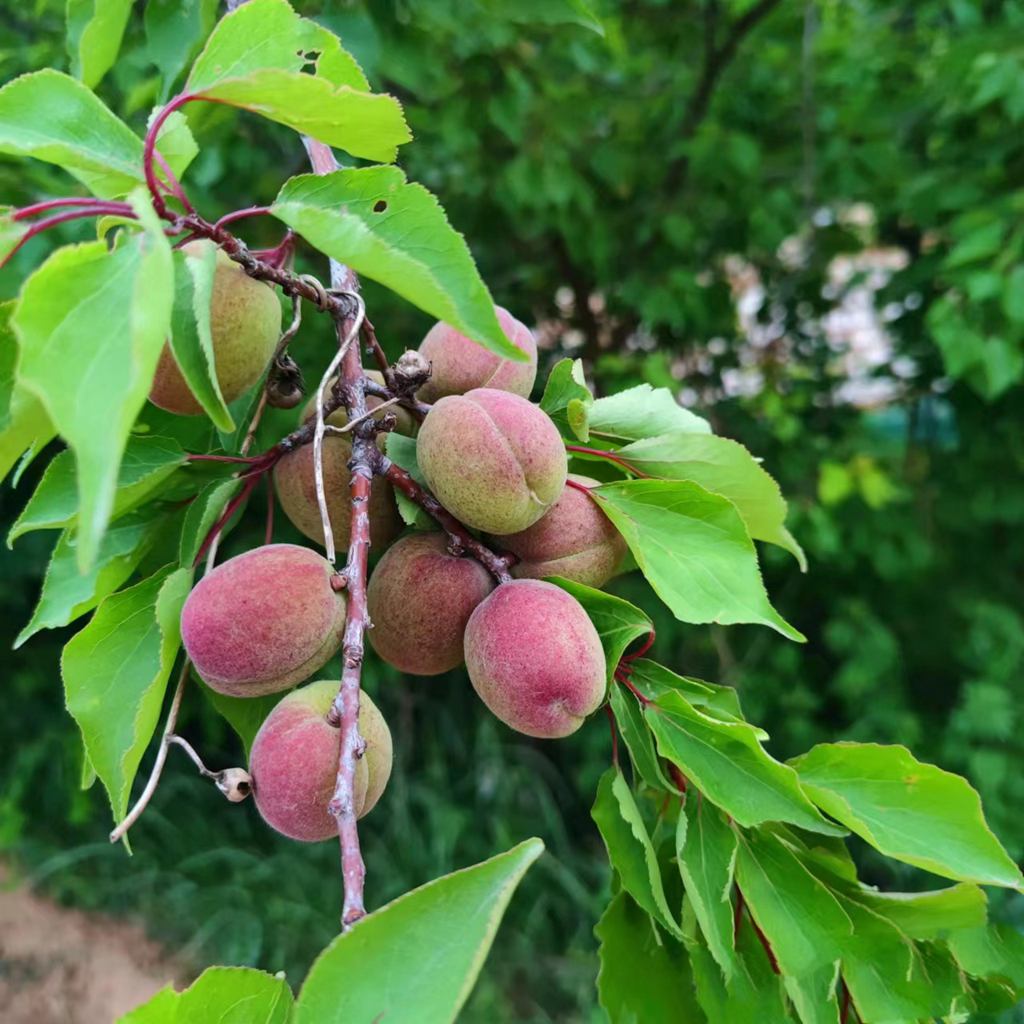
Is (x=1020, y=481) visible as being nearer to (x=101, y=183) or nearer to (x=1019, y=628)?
(x=1019, y=628)

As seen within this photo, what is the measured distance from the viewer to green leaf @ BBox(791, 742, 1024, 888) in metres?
0.75

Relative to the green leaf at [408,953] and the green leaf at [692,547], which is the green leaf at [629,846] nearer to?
the green leaf at [692,547]

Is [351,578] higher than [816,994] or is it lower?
higher


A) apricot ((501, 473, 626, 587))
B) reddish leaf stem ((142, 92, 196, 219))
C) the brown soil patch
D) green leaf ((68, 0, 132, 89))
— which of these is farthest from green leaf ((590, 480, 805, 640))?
the brown soil patch

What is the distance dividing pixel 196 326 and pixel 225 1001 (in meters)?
0.44

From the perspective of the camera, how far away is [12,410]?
64 centimetres

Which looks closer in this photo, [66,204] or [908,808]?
[66,204]

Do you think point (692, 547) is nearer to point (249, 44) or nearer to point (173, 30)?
point (249, 44)

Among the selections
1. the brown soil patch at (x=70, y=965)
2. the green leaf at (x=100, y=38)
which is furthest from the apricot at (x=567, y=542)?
the brown soil patch at (x=70, y=965)

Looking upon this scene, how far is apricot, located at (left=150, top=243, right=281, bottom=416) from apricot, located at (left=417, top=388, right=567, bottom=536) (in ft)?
0.54

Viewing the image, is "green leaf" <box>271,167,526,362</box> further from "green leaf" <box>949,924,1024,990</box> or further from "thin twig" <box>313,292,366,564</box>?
"green leaf" <box>949,924,1024,990</box>

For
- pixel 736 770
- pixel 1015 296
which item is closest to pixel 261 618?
pixel 736 770

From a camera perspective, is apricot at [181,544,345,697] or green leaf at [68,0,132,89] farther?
green leaf at [68,0,132,89]

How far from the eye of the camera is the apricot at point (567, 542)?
0.85m
